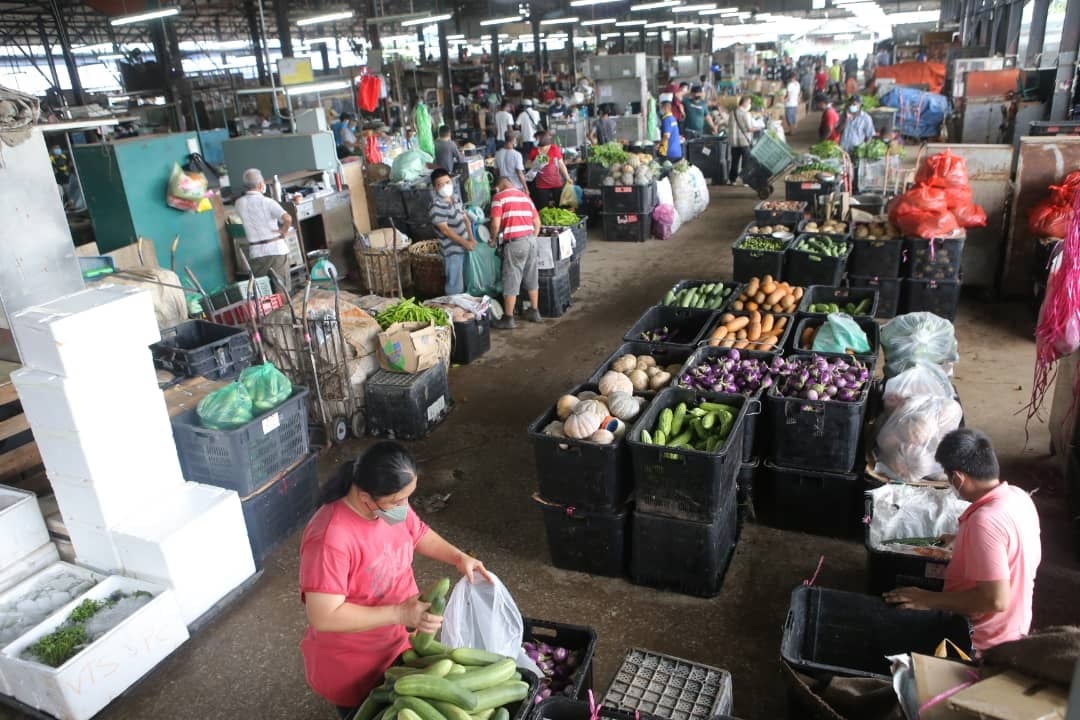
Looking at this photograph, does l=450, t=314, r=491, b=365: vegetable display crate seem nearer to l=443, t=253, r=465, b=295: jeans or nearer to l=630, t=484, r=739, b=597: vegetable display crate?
l=443, t=253, r=465, b=295: jeans

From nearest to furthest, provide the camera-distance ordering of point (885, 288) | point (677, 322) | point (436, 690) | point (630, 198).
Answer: point (436, 690), point (677, 322), point (885, 288), point (630, 198)

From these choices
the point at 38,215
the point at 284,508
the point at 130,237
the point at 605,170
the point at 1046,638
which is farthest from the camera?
the point at 605,170

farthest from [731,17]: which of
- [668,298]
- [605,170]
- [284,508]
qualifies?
[284,508]

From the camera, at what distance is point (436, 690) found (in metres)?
2.33

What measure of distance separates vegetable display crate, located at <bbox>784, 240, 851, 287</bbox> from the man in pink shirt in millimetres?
4986

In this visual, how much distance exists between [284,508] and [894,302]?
629cm

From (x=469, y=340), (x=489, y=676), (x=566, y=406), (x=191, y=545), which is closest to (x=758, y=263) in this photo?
(x=469, y=340)

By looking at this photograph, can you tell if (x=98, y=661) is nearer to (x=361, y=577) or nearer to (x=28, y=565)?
(x=28, y=565)

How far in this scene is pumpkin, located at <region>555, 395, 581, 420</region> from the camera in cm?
448

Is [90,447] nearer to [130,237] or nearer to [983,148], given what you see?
[130,237]

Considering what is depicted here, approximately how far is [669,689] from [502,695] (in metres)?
0.86

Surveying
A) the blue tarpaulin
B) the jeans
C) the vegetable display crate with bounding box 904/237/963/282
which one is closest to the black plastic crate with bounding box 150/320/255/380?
the jeans

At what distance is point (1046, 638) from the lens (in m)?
2.05

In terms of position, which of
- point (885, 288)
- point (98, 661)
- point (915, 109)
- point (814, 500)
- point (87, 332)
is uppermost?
point (87, 332)
